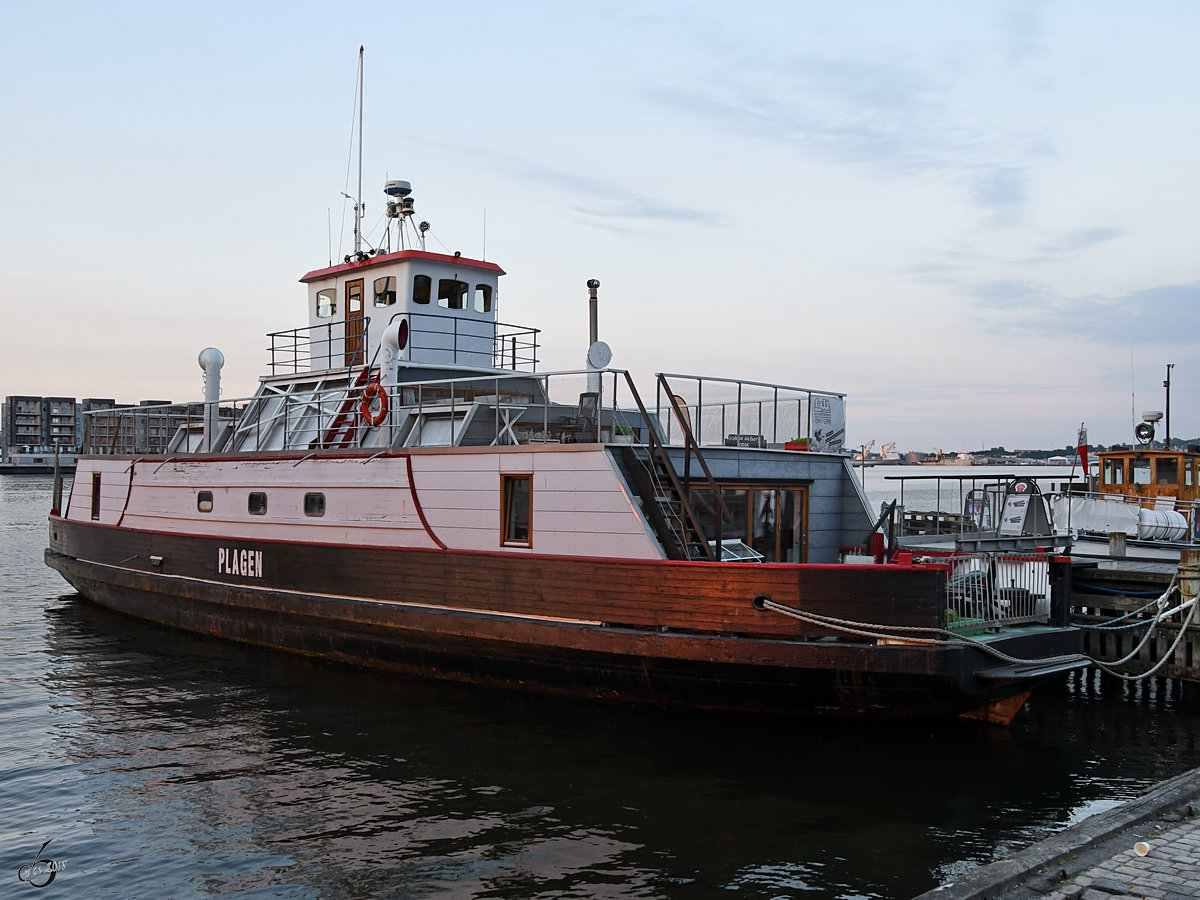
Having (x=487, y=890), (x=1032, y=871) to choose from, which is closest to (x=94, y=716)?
(x=487, y=890)

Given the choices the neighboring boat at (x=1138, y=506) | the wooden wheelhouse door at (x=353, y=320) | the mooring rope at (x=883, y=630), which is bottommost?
the mooring rope at (x=883, y=630)

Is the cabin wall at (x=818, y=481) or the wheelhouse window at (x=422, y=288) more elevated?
the wheelhouse window at (x=422, y=288)

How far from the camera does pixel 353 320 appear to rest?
19125 millimetres

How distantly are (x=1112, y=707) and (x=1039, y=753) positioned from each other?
3.31 metres

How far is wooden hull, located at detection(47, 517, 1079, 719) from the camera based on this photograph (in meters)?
10.5

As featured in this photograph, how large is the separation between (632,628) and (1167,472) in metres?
21.9

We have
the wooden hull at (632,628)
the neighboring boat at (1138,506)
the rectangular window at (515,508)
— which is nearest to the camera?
the wooden hull at (632,628)

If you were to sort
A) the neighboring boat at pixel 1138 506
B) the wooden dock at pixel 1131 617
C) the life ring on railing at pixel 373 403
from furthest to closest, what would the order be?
1. the neighboring boat at pixel 1138 506
2. the life ring on railing at pixel 373 403
3. the wooden dock at pixel 1131 617

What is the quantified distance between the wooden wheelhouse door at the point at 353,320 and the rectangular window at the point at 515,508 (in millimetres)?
7149

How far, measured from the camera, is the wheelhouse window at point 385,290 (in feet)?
60.8

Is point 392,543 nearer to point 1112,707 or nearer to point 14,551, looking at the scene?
point 1112,707

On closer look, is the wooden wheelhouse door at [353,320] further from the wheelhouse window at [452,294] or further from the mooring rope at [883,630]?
the mooring rope at [883,630]

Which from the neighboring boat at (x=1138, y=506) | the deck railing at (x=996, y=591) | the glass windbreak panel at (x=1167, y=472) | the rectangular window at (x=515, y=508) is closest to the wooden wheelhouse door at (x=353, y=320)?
the rectangular window at (x=515, y=508)

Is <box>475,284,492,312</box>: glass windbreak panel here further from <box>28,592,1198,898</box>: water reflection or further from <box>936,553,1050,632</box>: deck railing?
<box>936,553,1050,632</box>: deck railing
